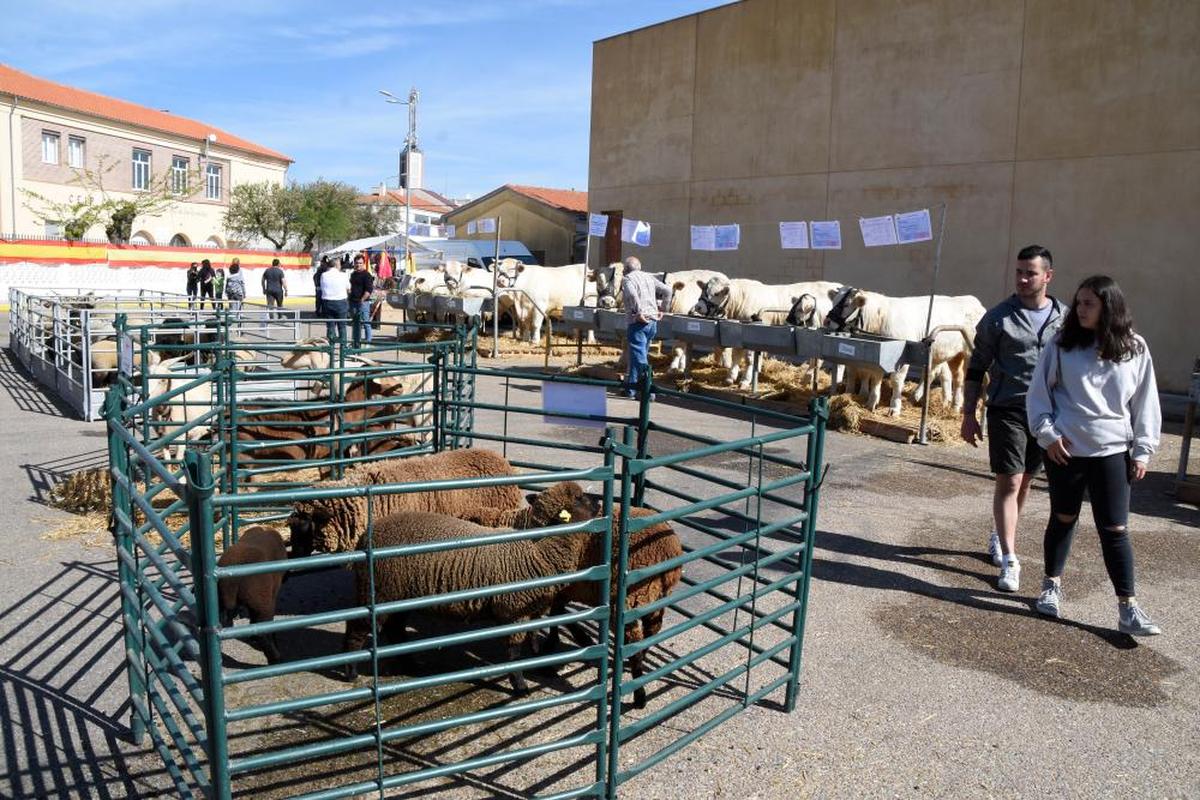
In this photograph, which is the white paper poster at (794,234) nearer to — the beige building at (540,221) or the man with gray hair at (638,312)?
the man with gray hair at (638,312)

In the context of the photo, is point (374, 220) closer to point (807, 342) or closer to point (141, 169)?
point (141, 169)

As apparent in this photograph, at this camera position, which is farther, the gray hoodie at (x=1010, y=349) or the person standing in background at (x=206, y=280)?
the person standing in background at (x=206, y=280)

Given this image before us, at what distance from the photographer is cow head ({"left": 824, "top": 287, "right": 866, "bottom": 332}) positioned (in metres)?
13.1

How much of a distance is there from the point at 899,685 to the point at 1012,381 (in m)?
2.39

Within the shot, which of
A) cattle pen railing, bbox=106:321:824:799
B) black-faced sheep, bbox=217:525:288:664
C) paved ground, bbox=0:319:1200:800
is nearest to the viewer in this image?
cattle pen railing, bbox=106:321:824:799

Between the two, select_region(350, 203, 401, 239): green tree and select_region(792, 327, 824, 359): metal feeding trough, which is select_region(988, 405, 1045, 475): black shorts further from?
select_region(350, 203, 401, 239): green tree

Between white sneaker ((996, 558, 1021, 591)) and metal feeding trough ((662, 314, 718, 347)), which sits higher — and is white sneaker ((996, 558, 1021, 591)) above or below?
below

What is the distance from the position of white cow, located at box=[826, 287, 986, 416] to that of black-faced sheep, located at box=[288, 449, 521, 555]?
8.15m

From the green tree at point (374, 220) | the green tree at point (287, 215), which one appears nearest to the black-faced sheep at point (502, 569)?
the green tree at point (287, 215)

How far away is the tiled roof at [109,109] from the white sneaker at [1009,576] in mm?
47345

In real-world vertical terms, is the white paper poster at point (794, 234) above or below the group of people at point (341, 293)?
above

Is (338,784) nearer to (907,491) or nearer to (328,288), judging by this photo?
(907,491)

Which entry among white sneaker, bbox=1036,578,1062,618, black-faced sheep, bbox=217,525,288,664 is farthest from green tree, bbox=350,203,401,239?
white sneaker, bbox=1036,578,1062,618

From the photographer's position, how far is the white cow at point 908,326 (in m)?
12.9
